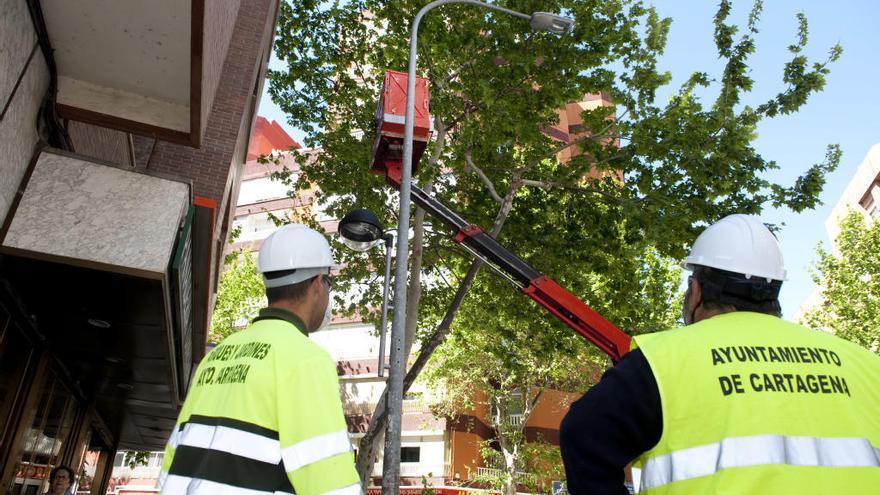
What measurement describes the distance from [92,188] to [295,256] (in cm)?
437

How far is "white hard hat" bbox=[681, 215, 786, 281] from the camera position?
2164 millimetres

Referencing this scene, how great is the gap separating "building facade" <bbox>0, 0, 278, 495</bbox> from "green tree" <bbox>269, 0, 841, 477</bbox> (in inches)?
192

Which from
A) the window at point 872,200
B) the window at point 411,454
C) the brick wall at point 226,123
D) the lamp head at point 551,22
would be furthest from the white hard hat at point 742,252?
the window at point 872,200

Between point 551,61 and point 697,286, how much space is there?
36.8ft

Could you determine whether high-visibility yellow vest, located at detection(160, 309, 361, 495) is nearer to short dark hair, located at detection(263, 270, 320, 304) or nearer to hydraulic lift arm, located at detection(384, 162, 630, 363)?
short dark hair, located at detection(263, 270, 320, 304)

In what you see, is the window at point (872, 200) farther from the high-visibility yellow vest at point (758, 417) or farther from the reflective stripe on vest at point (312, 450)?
the reflective stripe on vest at point (312, 450)

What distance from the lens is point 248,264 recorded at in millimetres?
30641

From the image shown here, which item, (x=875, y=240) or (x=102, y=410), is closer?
(x=102, y=410)

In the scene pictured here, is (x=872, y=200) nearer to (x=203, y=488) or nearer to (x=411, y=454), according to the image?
(x=411, y=454)

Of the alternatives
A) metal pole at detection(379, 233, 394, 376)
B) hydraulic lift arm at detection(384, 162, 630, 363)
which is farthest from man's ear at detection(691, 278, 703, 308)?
hydraulic lift arm at detection(384, 162, 630, 363)

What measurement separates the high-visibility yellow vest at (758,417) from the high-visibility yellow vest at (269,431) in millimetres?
941

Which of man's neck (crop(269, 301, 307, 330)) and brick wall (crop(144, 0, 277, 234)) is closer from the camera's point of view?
man's neck (crop(269, 301, 307, 330))

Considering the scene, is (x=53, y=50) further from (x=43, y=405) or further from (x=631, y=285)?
(x=631, y=285)

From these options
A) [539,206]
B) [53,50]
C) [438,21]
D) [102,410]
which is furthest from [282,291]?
[102,410]
